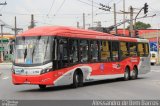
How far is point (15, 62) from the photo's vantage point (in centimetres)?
2230

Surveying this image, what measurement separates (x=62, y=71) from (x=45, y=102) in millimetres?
6030

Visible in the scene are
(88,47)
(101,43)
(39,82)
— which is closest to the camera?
(39,82)

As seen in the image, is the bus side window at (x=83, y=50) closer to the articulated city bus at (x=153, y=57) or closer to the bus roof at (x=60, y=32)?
the bus roof at (x=60, y=32)

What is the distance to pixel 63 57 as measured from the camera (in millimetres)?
22672

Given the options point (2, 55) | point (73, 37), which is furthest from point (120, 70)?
point (2, 55)

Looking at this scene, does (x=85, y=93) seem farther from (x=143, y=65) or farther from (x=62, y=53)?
(x=143, y=65)

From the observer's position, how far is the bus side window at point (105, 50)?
27.2 m

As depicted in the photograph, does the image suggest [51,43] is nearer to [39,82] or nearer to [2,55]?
[39,82]

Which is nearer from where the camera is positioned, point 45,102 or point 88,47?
point 45,102

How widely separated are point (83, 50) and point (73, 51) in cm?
118

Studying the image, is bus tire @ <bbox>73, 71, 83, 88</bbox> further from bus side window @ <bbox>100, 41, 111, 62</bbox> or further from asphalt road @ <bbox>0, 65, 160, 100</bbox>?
bus side window @ <bbox>100, 41, 111, 62</bbox>

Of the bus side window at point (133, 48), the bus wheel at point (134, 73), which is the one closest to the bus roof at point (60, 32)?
the bus side window at point (133, 48)

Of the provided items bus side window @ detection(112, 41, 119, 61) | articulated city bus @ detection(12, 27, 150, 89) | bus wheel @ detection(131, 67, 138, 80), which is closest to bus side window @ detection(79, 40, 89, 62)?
articulated city bus @ detection(12, 27, 150, 89)

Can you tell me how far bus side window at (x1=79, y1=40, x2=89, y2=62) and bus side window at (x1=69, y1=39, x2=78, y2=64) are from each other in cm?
54
